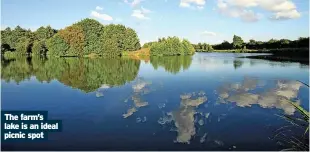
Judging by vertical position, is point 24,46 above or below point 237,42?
below

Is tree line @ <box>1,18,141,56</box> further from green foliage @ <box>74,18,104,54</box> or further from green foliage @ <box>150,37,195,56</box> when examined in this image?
green foliage @ <box>150,37,195,56</box>

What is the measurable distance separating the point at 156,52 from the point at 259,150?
3748 inches

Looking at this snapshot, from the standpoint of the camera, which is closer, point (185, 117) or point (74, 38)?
point (185, 117)

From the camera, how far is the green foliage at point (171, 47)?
10456 centimetres

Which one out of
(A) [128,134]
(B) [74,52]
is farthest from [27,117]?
(B) [74,52]

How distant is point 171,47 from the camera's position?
357 ft

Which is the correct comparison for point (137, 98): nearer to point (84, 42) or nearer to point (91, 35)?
point (84, 42)

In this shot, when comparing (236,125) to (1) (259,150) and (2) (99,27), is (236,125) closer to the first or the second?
(1) (259,150)

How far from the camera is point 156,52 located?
104 m

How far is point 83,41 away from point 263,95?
258 ft

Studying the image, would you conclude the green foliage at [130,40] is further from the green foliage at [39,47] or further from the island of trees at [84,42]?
the green foliage at [39,47]

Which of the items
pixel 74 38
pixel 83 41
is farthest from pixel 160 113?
pixel 83 41

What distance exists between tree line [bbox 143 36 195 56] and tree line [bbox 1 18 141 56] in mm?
5761

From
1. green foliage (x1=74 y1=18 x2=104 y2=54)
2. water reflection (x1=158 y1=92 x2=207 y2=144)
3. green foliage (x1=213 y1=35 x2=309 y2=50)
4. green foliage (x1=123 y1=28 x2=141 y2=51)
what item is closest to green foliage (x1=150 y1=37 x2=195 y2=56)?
green foliage (x1=123 y1=28 x2=141 y2=51)
